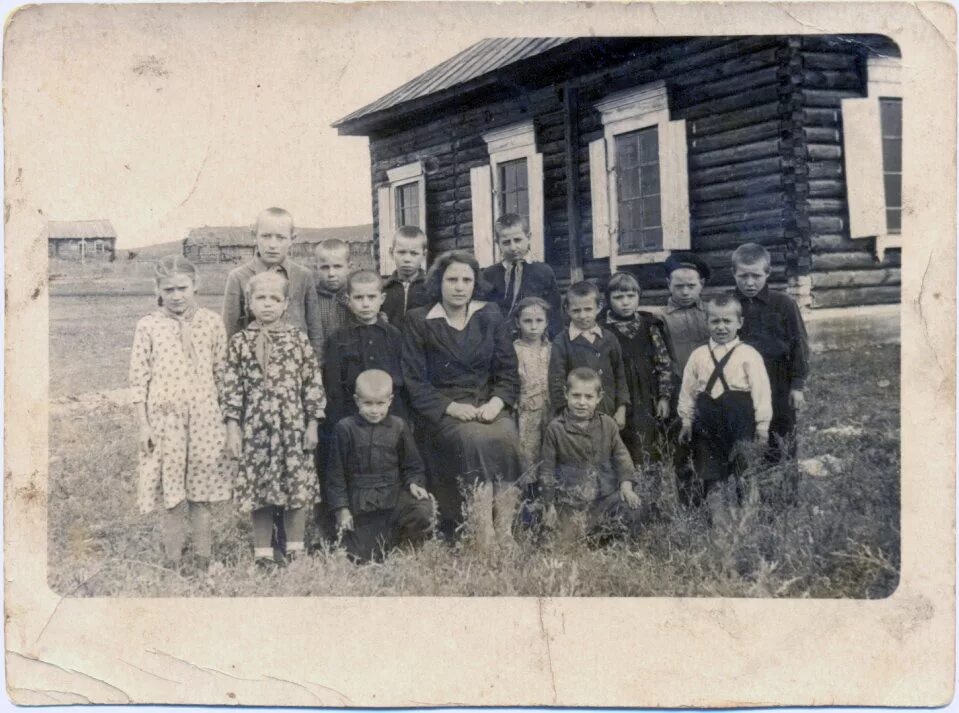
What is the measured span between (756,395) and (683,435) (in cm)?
39

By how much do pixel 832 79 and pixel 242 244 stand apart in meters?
2.96

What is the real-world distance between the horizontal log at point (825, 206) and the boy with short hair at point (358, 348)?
6.78ft

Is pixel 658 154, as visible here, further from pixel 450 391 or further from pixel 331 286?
pixel 331 286

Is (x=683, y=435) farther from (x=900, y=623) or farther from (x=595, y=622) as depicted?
(x=900, y=623)

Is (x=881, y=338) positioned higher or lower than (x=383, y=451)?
higher

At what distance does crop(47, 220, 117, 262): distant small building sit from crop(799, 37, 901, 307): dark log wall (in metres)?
3.40

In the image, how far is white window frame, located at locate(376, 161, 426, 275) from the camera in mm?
4281

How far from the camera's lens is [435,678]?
4.13 m

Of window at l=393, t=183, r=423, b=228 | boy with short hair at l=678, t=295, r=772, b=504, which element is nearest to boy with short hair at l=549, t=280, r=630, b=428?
boy with short hair at l=678, t=295, r=772, b=504

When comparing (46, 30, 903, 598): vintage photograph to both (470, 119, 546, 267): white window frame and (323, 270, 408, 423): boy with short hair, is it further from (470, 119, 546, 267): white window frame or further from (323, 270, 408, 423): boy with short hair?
(470, 119, 546, 267): white window frame

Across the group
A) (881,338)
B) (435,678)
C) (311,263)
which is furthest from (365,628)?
(881,338)

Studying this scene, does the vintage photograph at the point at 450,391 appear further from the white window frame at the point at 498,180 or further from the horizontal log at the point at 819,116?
the white window frame at the point at 498,180

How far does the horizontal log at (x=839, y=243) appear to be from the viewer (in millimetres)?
4203

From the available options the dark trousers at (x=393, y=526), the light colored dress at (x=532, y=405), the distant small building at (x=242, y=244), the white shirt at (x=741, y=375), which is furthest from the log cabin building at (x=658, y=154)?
the dark trousers at (x=393, y=526)
